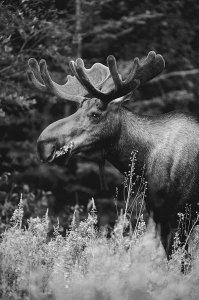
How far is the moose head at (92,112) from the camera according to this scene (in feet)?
20.8

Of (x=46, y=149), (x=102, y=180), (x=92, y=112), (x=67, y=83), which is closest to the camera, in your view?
(x=46, y=149)

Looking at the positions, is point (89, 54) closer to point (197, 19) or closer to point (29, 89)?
point (197, 19)

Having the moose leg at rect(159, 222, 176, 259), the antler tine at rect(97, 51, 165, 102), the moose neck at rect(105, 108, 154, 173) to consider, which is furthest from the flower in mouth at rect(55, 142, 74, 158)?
the moose leg at rect(159, 222, 176, 259)

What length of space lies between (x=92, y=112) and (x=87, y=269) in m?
1.69

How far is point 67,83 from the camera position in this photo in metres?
7.14

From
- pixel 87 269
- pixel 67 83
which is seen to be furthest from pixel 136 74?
pixel 87 269

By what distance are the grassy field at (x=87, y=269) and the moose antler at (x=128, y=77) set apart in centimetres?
130

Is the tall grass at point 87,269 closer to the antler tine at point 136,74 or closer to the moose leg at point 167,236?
the moose leg at point 167,236

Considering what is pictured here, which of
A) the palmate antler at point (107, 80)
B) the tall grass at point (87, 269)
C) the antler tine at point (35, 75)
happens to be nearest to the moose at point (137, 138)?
the palmate antler at point (107, 80)

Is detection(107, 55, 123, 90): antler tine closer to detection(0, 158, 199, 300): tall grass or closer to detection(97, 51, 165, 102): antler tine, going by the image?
detection(97, 51, 165, 102): antler tine

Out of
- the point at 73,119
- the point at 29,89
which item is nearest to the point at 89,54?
the point at 29,89

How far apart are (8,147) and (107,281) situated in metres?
7.13

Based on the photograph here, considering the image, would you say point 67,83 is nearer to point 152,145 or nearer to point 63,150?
point 63,150

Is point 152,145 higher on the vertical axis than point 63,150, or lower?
lower
